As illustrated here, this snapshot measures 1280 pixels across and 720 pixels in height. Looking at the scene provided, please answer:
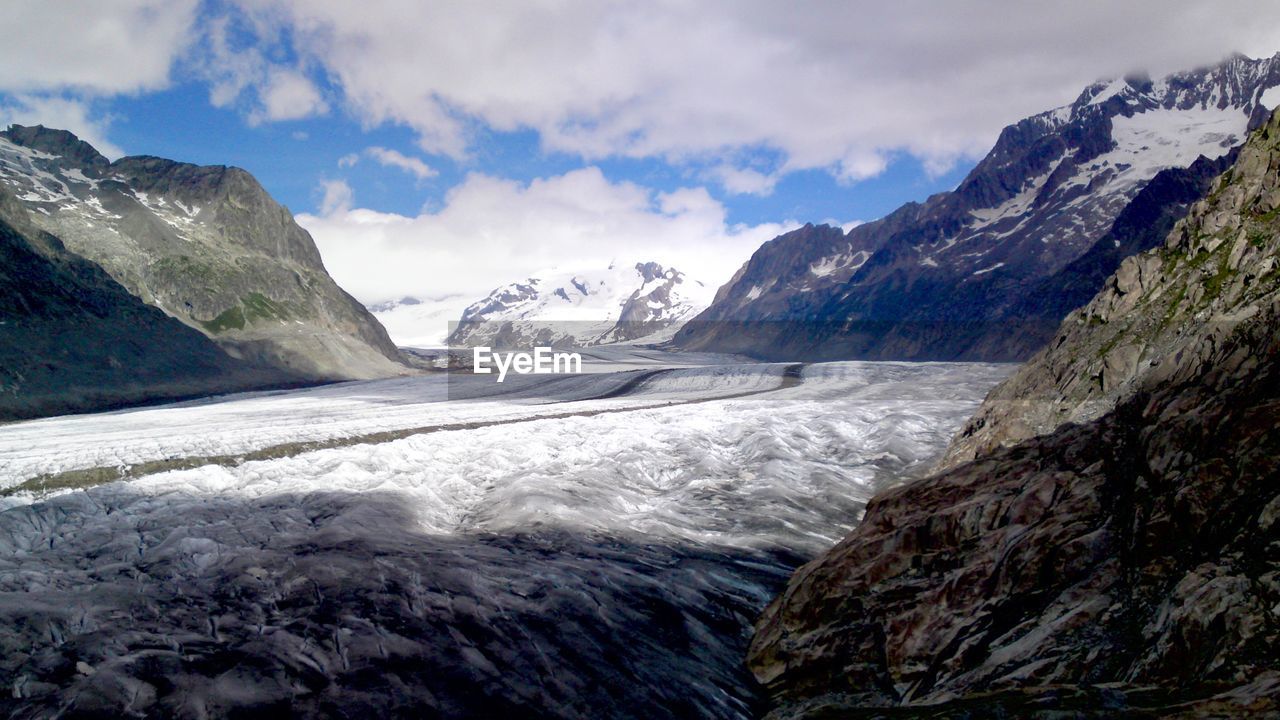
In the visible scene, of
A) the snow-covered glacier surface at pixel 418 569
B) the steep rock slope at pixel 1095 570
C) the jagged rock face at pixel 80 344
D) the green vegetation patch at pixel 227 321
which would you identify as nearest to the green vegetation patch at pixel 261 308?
the green vegetation patch at pixel 227 321

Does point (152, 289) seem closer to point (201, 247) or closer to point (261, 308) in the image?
point (261, 308)

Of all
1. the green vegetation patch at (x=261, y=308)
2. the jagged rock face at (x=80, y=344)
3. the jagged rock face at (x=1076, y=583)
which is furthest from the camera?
the green vegetation patch at (x=261, y=308)

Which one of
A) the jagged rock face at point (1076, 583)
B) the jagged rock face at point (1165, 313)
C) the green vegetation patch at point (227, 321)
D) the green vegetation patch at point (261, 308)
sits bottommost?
the jagged rock face at point (1076, 583)

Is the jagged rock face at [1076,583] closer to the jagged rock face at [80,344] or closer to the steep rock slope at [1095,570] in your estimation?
the steep rock slope at [1095,570]

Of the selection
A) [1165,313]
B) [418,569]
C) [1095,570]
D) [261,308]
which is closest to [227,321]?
[261,308]

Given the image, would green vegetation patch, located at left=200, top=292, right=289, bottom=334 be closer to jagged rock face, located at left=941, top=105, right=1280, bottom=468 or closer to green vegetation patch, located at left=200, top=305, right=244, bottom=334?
green vegetation patch, located at left=200, top=305, right=244, bottom=334

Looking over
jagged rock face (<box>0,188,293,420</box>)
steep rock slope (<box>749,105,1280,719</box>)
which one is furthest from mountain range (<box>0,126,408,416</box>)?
steep rock slope (<box>749,105,1280,719</box>)
